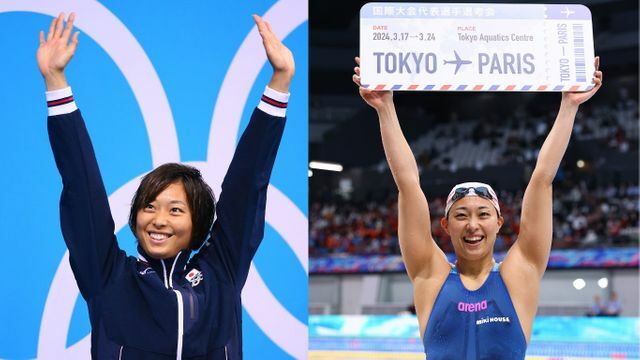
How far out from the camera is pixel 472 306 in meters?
2.72

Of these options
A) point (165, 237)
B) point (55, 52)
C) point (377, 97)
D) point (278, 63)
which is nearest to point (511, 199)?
point (377, 97)

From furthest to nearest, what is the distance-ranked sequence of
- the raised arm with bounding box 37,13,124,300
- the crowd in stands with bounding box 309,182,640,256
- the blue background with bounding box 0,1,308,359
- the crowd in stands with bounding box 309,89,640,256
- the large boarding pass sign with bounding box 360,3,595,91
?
the crowd in stands with bounding box 309,89,640,256 → the crowd in stands with bounding box 309,182,640,256 → the blue background with bounding box 0,1,308,359 → the large boarding pass sign with bounding box 360,3,595,91 → the raised arm with bounding box 37,13,124,300

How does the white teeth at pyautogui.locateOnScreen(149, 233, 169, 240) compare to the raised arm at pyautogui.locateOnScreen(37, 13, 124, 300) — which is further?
the white teeth at pyautogui.locateOnScreen(149, 233, 169, 240)

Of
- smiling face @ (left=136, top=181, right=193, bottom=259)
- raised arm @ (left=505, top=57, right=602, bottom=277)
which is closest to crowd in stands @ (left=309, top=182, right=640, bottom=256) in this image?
raised arm @ (left=505, top=57, right=602, bottom=277)

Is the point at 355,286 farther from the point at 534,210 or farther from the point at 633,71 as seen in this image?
the point at 534,210

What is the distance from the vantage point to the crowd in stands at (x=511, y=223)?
763 inches

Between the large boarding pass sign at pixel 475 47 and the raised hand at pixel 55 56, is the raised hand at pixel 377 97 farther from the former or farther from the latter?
the raised hand at pixel 55 56

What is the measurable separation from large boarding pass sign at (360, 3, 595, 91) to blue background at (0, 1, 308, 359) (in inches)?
29.7

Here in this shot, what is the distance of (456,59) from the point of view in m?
2.59

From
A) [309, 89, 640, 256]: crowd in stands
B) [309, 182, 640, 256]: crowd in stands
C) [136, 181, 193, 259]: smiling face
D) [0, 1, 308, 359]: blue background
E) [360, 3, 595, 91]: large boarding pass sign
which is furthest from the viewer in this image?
[309, 89, 640, 256]: crowd in stands

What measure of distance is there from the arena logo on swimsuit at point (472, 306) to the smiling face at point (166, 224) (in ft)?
3.68

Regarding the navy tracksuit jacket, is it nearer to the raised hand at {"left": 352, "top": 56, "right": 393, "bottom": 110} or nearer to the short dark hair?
the short dark hair

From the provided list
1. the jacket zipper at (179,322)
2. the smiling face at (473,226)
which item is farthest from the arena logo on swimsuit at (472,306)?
the jacket zipper at (179,322)

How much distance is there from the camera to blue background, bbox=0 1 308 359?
3225 mm
